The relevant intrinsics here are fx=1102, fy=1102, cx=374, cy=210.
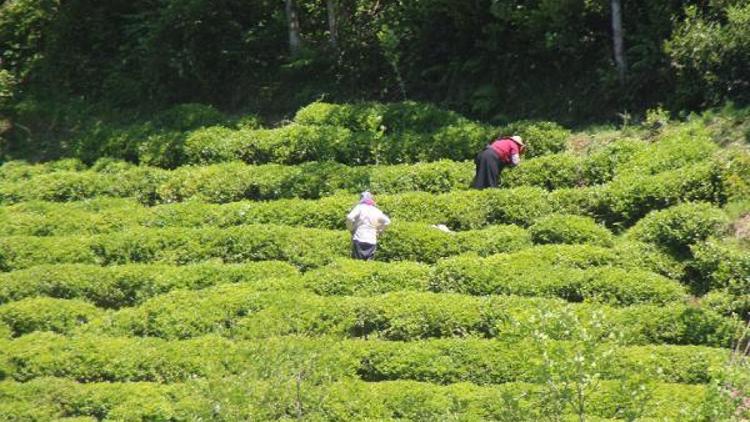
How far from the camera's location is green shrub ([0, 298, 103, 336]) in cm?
1794

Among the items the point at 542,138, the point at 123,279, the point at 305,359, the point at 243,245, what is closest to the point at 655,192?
the point at 542,138

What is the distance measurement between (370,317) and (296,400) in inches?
124

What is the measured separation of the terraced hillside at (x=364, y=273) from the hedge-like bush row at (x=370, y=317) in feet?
0.10

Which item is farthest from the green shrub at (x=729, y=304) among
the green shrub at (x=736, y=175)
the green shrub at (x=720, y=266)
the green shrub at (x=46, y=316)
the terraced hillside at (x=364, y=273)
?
the green shrub at (x=46, y=316)

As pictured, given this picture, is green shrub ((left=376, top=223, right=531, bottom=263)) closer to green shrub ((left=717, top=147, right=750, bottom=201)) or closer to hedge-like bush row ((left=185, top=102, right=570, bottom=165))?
hedge-like bush row ((left=185, top=102, right=570, bottom=165))

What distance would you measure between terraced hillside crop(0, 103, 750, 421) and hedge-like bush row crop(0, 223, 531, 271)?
4 centimetres

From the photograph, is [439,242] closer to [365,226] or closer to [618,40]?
[365,226]

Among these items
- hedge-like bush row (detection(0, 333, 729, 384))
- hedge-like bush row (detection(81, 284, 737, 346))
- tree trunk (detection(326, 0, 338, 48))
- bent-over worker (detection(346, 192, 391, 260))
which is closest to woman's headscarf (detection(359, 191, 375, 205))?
bent-over worker (detection(346, 192, 391, 260))

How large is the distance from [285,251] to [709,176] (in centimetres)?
713

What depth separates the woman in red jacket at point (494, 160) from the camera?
1958cm

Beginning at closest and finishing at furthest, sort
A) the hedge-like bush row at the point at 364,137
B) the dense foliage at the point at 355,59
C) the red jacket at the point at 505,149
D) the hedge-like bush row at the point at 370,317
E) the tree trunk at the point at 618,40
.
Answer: the hedge-like bush row at the point at 370,317
the red jacket at the point at 505,149
the hedge-like bush row at the point at 364,137
the dense foliage at the point at 355,59
the tree trunk at the point at 618,40

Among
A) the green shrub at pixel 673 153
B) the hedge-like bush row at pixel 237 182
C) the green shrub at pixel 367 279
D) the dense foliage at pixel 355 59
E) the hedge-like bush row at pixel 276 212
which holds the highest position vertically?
the dense foliage at pixel 355 59

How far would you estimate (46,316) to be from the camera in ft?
59.0

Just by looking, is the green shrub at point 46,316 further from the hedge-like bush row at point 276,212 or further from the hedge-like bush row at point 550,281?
the hedge-like bush row at point 550,281
